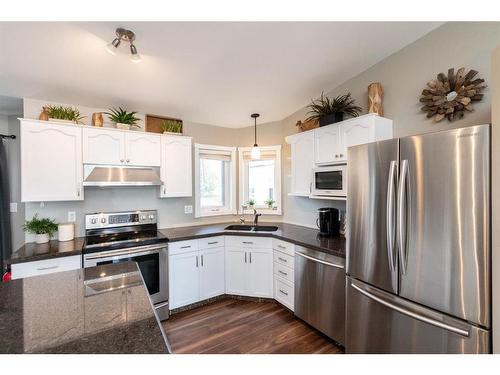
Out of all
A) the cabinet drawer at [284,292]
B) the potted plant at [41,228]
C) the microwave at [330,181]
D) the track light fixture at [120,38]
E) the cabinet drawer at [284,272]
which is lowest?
the cabinet drawer at [284,292]

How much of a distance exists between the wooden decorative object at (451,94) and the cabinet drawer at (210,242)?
2.59m

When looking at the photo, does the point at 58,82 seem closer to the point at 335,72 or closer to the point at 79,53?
the point at 79,53

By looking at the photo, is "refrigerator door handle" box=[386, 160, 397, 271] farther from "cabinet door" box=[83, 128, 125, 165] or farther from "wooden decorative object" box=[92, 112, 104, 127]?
"wooden decorative object" box=[92, 112, 104, 127]

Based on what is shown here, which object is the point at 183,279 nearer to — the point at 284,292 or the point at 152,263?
the point at 152,263

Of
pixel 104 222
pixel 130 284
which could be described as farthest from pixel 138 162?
pixel 130 284

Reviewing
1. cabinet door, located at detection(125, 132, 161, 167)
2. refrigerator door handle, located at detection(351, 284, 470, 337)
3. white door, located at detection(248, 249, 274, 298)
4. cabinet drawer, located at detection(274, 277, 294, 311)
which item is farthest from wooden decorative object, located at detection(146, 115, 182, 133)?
refrigerator door handle, located at detection(351, 284, 470, 337)

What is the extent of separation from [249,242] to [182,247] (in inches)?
32.4

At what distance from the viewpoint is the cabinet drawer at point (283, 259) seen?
2.64 metres

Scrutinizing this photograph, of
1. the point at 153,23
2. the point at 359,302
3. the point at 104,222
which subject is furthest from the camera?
the point at 104,222

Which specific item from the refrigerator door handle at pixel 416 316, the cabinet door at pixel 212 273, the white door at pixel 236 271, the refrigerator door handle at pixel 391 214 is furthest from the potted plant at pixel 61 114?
the refrigerator door handle at pixel 416 316

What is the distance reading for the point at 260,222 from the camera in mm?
3748

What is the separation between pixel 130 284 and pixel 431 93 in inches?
109

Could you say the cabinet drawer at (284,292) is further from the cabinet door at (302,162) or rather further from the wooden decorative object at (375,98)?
the wooden decorative object at (375,98)
